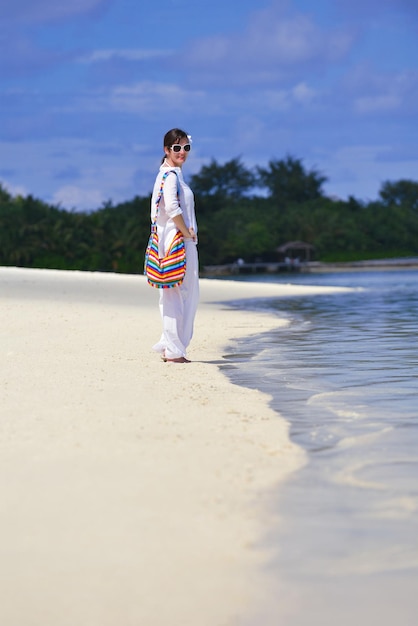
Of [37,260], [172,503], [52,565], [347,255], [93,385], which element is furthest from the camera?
[347,255]

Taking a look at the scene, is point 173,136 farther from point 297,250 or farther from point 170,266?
point 297,250

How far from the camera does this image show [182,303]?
8477 mm

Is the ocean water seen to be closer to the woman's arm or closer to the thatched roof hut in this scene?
the woman's arm

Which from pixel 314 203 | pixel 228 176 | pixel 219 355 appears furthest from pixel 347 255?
pixel 219 355

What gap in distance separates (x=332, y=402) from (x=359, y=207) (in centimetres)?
9267

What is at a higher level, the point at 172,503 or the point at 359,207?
the point at 359,207

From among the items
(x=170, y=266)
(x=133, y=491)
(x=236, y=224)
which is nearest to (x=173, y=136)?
(x=170, y=266)

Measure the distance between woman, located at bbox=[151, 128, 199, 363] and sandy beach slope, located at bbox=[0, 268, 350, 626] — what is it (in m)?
0.32

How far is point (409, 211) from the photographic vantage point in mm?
99250

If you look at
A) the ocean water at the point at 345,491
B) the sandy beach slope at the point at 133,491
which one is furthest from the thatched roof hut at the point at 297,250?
the sandy beach slope at the point at 133,491

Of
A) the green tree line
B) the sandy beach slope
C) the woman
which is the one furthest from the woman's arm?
the green tree line

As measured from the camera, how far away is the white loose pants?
8.45 m

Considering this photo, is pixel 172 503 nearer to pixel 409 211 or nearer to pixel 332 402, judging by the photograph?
pixel 332 402

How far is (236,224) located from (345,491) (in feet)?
259
